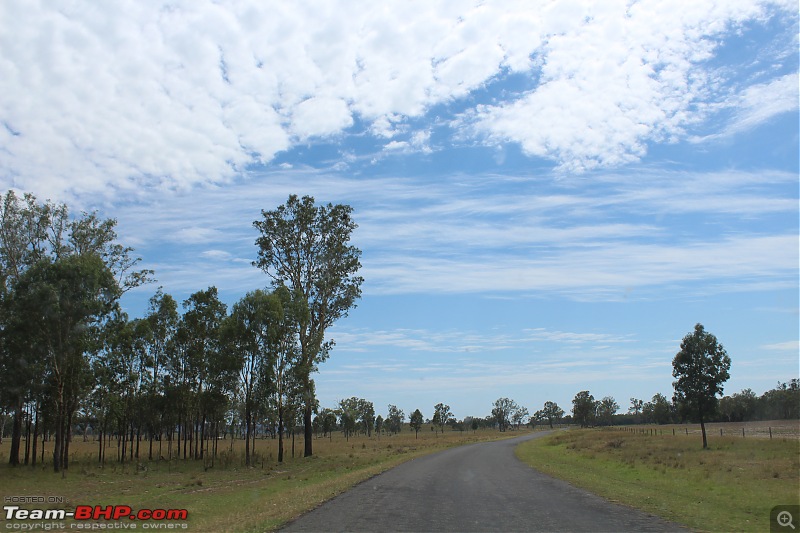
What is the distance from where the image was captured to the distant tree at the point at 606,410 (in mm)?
192000

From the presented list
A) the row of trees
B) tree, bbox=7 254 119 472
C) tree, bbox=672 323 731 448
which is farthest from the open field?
tree, bbox=7 254 119 472

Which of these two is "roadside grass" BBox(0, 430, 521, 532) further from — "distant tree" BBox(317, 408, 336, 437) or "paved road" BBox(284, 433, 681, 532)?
"distant tree" BBox(317, 408, 336, 437)

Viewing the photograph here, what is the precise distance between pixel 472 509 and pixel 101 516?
1107 centimetres

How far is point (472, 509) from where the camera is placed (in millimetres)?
14898

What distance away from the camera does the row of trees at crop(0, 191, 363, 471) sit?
118ft

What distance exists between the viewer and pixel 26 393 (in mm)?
40250

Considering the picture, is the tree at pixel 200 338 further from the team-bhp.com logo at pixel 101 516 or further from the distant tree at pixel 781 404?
the distant tree at pixel 781 404

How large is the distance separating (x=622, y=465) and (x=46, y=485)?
30.1m

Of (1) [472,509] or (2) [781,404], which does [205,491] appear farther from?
(2) [781,404]

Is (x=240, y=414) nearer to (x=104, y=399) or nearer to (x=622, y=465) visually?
(x=104, y=399)

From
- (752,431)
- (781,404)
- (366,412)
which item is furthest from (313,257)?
(781,404)

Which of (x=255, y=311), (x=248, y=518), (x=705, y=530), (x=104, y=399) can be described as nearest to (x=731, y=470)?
(x=705, y=530)

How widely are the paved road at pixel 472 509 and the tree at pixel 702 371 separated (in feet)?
111

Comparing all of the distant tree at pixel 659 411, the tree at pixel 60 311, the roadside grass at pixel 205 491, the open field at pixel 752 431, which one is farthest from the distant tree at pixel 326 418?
the distant tree at pixel 659 411
